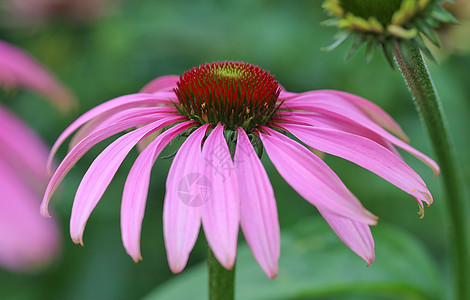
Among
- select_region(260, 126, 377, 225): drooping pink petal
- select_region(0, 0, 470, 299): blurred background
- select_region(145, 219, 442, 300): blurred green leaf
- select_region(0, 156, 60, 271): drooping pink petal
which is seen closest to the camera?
select_region(0, 156, 60, 271): drooping pink petal

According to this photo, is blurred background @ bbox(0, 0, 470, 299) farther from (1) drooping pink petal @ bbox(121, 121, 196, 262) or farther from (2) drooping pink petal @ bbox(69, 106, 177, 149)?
(1) drooping pink petal @ bbox(121, 121, 196, 262)

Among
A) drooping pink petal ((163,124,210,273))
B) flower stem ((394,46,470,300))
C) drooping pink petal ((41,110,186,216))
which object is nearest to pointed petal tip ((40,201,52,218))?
drooping pink petal ((41,110,186,216))

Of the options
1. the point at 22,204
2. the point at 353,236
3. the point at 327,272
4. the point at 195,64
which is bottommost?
the point at 327,272

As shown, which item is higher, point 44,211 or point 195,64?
point 44,211

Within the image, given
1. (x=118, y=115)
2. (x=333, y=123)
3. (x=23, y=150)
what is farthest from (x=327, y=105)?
(x=23, y=150)

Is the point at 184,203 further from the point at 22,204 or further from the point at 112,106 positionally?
the point at 112,106

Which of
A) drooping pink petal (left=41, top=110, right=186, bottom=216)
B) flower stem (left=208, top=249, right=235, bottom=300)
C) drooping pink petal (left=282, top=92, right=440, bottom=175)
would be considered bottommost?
flower stem (left=208, top=249, right=235, bottom=300)

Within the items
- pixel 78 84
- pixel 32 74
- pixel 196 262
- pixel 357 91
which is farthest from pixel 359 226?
pixel 78 84
